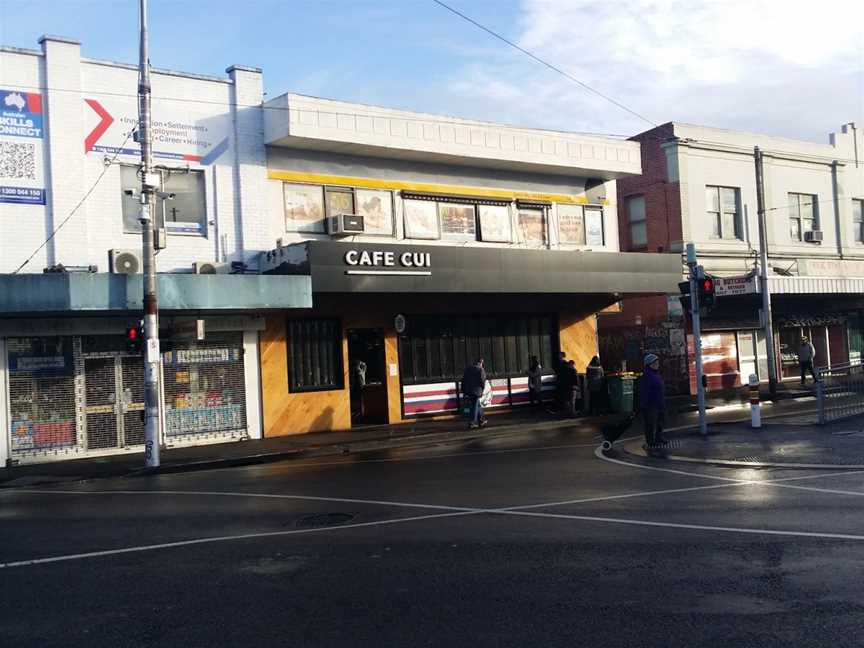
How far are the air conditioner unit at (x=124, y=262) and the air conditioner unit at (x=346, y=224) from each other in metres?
4.65

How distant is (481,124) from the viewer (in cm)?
2425

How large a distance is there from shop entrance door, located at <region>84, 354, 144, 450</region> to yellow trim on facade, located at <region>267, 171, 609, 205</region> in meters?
5.64

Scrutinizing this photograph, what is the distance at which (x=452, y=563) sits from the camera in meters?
7.90

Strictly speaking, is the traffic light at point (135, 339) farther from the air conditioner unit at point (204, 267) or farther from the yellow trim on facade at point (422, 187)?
the yellow trim on facade at point (422, 187)

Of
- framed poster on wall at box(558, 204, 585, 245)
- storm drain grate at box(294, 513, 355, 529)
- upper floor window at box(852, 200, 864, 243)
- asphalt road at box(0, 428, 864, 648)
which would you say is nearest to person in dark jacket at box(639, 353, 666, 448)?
asphalt road at box(0, 428, 864, 648)

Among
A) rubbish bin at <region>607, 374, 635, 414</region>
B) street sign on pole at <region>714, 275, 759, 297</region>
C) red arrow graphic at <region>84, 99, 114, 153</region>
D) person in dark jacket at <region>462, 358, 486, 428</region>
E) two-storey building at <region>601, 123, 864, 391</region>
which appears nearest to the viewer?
red arrow graphic at <region>84, 99, 114, 153</region>

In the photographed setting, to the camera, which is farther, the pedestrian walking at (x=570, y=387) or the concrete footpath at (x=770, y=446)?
the pedestrian walking at (x=570, y=387)

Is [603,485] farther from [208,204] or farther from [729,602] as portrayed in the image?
[208,204]

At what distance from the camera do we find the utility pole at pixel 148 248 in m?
17.4

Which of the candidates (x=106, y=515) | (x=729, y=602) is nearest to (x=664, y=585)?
(x=729, y=602)

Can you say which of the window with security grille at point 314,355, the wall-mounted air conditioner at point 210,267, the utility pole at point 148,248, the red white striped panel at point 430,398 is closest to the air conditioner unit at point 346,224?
the window with security grille at point 314,355

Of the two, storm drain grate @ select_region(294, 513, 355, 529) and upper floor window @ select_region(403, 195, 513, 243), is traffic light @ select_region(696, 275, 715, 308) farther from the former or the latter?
storm drain grate @ select_region(294, 513, 355, 529)

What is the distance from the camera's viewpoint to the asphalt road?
19.9ft

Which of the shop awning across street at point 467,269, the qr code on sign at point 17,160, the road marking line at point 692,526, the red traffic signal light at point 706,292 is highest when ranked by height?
the qr code on sign at point 17,160
